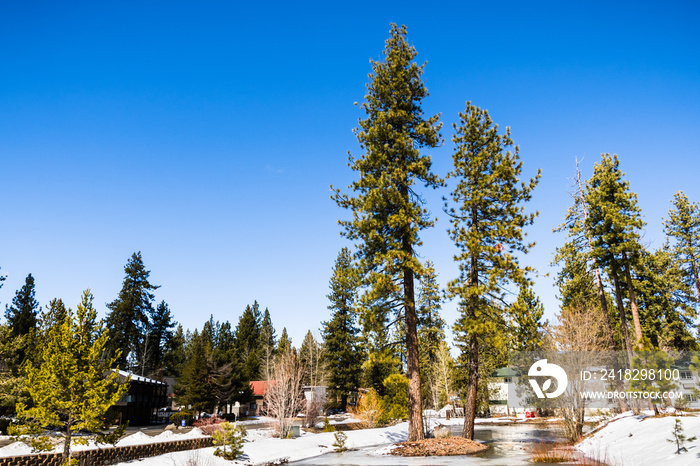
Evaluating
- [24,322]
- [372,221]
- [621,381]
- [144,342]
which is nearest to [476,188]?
[372,221]

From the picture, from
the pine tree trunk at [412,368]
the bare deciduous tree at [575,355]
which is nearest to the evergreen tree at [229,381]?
the pine tree trunk at [412,368]

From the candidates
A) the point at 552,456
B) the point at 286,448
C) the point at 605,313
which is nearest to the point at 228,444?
the point at 286,448

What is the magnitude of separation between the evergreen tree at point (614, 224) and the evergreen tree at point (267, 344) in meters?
40.3

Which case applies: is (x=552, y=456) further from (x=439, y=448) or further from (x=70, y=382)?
(x=70, y=382)

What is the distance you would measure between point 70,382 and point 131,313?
50834 millimetres

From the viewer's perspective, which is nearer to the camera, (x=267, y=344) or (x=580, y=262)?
(x=580, y=262)

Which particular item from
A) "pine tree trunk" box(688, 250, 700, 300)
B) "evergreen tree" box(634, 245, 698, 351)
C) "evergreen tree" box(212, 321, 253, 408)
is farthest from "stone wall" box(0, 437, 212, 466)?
"pine tree trunk" box(688, 250, 700, 300)

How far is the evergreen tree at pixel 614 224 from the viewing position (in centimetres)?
2770

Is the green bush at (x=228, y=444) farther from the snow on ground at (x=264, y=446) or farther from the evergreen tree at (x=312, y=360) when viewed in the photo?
the evergreen tree at (x=312, y=360)

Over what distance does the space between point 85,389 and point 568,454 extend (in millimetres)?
17911

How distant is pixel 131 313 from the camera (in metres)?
60.8

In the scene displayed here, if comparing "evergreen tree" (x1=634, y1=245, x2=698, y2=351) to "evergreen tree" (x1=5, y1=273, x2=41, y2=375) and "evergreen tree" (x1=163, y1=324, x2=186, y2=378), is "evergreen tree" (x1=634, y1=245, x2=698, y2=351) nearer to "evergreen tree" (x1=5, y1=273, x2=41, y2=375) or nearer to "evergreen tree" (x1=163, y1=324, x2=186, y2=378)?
"evergreen tree" (x1=5, y1=273, x2=41, y2=375)

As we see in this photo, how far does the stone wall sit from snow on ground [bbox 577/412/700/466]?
720 inches

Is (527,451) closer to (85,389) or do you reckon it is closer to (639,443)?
(639,443)
